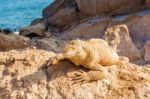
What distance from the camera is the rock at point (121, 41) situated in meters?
7.30

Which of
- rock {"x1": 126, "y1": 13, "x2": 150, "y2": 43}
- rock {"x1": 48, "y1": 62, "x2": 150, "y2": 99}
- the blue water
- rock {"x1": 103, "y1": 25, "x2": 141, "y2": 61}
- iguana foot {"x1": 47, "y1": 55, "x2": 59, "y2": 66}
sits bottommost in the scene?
rock {"x1": 48, "y1": 62, "x2": 150, "y2": 99}

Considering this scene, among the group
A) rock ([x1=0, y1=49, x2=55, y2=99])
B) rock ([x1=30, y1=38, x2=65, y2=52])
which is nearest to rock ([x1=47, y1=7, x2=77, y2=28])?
rock ([x1=30, y1=38, x2=65, y2=52])

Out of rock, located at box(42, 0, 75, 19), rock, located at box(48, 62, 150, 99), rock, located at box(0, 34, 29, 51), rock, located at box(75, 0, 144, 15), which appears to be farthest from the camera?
rock, located at box(42, 0, 75, 19)

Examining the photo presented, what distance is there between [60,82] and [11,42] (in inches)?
271

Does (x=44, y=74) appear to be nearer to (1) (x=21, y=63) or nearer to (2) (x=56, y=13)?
(1) (x=21, y=63)

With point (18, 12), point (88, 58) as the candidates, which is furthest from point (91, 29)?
point (18, 12)

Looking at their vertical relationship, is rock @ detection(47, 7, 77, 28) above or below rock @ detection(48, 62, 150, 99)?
above

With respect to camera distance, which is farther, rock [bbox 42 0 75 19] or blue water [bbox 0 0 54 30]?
blue water [bbox 0 0 54 30]

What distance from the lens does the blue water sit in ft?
55.0

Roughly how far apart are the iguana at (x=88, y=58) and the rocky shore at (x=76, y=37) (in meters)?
0.04

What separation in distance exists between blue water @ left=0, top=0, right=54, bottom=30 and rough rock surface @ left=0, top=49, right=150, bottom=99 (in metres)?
12.8

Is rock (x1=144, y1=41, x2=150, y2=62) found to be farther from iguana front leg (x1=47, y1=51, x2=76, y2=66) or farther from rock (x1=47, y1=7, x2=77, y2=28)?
iguana front leg (x1=47, y1=51, x2=76, y2=66)

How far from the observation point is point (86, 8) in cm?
1092

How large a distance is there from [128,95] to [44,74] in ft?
1.70
